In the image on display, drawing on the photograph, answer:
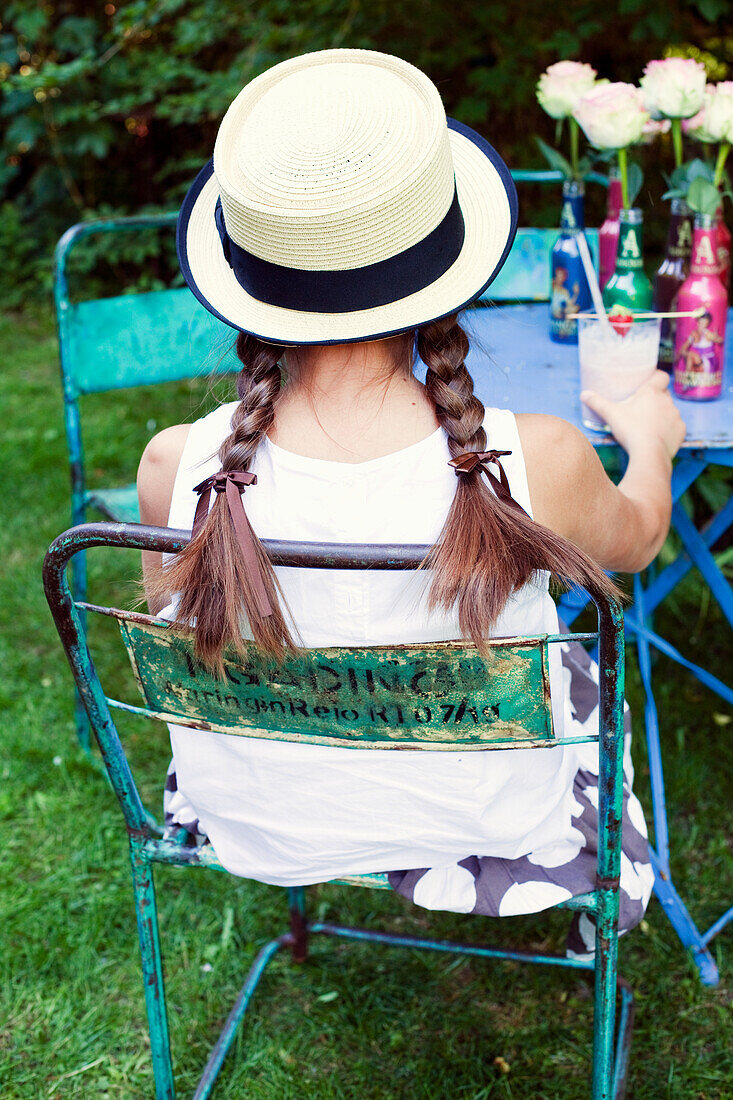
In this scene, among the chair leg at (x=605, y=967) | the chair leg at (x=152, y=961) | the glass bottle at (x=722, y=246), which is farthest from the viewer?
Result: the glass bottle at (x=722, y=246)

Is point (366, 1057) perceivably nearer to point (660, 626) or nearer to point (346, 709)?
point (346, 709)

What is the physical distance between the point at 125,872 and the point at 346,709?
1.21 m

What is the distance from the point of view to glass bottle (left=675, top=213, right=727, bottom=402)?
1.67 m

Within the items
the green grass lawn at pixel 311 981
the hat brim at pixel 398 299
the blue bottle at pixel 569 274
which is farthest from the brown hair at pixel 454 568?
the blue bottle at pixel 569 274

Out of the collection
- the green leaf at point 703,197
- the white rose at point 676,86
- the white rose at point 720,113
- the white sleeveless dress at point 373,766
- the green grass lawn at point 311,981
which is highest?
the white rose at point 676,86

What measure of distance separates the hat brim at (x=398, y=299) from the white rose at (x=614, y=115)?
1.54 feet

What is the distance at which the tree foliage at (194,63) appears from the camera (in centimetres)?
342

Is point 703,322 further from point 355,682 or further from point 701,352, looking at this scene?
point 355,682

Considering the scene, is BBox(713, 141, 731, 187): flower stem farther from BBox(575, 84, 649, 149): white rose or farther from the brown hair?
the brown hair

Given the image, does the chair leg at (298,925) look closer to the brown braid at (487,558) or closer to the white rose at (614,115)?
the brown braid at (487,558)

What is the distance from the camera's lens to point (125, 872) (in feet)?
6.74

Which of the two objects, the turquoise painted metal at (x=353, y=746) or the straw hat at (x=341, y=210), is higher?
the straw hat at (x=341, y=210)

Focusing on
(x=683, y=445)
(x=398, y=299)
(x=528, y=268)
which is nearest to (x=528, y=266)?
(x=528, y=268)

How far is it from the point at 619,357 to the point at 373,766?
779mm
